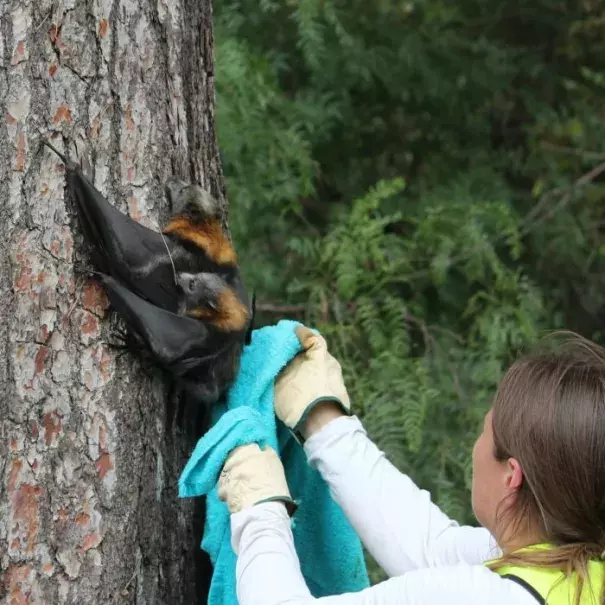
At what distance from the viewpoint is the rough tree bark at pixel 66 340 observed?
1836 mm

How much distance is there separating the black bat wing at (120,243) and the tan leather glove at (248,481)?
0.34m

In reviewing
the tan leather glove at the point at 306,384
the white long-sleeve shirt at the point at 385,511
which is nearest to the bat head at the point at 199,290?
the tan leather glove at the point at 306,384

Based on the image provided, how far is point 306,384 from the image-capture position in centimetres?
209

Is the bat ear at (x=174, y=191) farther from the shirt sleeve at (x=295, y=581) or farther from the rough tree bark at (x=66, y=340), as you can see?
the shirt sleeve at (x=295, y=581)

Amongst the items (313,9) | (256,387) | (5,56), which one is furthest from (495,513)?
(313,9)

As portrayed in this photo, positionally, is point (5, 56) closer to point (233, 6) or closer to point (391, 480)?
point (391, 480)

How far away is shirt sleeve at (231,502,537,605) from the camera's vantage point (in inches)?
63.0

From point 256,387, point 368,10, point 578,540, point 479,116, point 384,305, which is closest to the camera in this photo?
point 578,540

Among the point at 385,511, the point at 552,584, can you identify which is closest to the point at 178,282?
the point at 385,511

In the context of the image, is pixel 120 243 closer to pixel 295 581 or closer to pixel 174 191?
pixel 174 191

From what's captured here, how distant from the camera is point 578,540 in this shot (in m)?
1.70

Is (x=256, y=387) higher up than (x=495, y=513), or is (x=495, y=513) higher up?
(x=256, y=387)

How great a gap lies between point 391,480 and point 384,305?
175 cm

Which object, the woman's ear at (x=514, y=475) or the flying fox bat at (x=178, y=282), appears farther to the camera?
the flying fox bat at (x=178, y=282)
